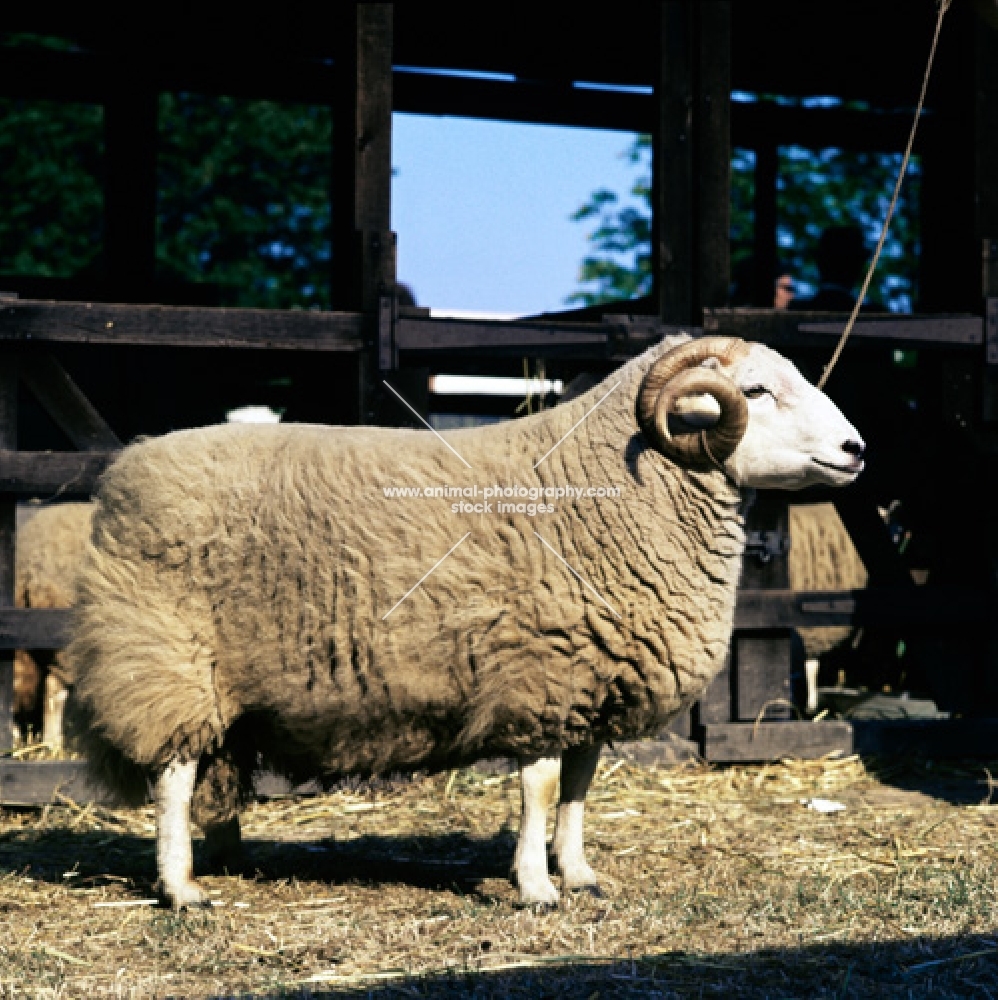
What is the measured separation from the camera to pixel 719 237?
Result: 6.86 meters

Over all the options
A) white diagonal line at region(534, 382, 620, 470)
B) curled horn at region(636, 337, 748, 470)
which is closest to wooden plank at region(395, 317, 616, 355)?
white diagonal line at region(534, 382, 620, 470)

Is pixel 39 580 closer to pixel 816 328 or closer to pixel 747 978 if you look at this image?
pixel 816 328

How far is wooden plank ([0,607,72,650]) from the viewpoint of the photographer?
610 centimetres

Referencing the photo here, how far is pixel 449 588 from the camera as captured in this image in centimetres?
442

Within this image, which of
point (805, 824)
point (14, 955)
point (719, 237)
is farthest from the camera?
point (719, 237)

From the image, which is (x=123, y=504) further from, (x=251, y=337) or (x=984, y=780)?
(x=984, y=780)

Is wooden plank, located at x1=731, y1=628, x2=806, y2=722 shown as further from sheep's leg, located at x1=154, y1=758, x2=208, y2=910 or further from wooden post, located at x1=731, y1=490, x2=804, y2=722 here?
sheep's leg, located at x1=154, y1=758, x2=208, y2=910

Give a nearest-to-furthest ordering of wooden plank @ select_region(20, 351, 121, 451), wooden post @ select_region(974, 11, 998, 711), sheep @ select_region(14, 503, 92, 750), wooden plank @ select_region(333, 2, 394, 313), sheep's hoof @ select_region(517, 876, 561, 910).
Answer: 1. sheep's hoof @ select_region(517, 876, 561, 910)
2. wooden plank @ select_region(20, 351, 121, 451)
3. wooden plank @ select_region(333, 2, 394, 313)
4. wooden post @ select_region(974, 11, 998, 711)
5. sheep @ select_region(14, 503, 92, 750)

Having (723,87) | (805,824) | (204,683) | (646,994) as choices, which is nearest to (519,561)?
(204,683)

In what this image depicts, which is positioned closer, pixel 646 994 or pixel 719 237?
pixel 646 994

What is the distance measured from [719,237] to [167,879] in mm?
3998

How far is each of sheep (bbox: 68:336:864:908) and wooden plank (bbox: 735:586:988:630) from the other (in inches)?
93.5

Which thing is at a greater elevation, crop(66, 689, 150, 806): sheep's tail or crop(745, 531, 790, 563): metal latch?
crop(745, 531, 790, 563): metal latch

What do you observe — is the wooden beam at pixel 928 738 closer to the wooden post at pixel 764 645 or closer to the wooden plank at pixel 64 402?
the wooden post at pixel 764 645
